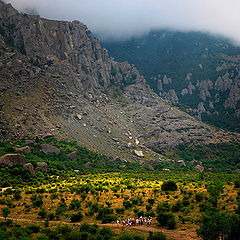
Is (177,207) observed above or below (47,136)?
above

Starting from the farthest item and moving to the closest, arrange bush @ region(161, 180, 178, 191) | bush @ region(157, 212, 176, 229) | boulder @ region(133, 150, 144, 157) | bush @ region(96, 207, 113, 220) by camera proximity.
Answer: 1. boulder @ region(133, 150, 144, 157)
2. bush @ region(161, 180, 178, 191)
3. bush @ region(96, 207, 113, 220)
4. bush @ region(157, 212, 176, 229)

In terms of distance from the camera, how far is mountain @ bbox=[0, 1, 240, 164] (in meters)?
110

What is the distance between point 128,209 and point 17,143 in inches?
2842

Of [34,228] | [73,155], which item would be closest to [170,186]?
[34,228]

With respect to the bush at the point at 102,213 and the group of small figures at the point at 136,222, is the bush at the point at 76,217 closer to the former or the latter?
the bush at the point at 102,213

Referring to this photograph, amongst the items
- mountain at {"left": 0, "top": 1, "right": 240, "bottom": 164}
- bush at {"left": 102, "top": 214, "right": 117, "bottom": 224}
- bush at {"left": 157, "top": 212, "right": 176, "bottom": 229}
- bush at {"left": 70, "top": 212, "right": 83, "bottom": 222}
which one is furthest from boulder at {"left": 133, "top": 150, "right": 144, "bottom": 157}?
bush at {"left": 157, "top": 212, "right": 176, "bottom": 229}

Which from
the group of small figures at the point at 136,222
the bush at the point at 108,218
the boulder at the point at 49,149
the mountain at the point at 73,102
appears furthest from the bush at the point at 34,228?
the mountain at the point at 73,102

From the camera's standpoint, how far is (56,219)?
96.8 feet

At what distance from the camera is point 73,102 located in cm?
13512

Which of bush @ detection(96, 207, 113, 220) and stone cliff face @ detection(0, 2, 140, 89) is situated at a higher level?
stone cliff face @ detection(0, 2, 140, 89)

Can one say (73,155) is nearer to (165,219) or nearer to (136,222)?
(136,222)

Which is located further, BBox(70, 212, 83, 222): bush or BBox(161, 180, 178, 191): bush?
BBox(161, 180, 178, 191): bush

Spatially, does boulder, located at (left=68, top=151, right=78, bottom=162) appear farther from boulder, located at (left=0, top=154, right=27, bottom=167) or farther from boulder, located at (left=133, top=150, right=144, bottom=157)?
boulder, located at (left=133, top=150, right=144, bottom=157)

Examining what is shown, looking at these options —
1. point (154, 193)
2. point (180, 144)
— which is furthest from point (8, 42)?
point (154, 193)
